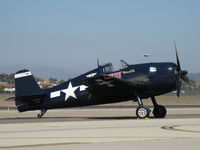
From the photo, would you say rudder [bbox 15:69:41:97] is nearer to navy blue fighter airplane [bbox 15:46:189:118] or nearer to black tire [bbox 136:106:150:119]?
navy blue fighter airplane [bbox 15:46:189:118]

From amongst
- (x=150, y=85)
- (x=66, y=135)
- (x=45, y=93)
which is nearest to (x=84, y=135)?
(x=66, y=135)

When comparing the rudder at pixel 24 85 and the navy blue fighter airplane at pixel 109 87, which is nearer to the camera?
the navy blue fighter airplane at pixel 109 87

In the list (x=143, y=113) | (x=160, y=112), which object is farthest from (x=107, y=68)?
(x=160, y=112)


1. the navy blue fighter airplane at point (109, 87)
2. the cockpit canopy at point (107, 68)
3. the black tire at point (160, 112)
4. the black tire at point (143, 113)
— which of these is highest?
the cockpit canopy at point (107, 68)

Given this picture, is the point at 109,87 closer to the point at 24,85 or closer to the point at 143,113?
the point at 143,113

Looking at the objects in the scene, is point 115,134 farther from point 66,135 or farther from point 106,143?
point 106,143

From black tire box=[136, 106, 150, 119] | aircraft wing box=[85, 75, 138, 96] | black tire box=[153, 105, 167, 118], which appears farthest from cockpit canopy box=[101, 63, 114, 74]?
black tire box=[153, 105, 167, 118]

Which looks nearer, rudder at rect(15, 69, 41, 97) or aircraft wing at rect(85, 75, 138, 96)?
aircraft wing at rect(85, 75, 138, 96)

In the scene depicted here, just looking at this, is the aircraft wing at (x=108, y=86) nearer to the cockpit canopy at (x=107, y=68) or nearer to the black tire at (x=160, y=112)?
the cockpit canopy at (x=107, y=68)

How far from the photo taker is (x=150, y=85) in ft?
86.6

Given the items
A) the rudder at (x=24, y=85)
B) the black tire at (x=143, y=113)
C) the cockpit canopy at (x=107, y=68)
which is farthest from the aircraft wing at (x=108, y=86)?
the rudder at (x=24, y=85)

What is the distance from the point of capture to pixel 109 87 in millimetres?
26828

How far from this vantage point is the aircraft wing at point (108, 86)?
84.6 ft

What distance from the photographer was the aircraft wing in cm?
2578
